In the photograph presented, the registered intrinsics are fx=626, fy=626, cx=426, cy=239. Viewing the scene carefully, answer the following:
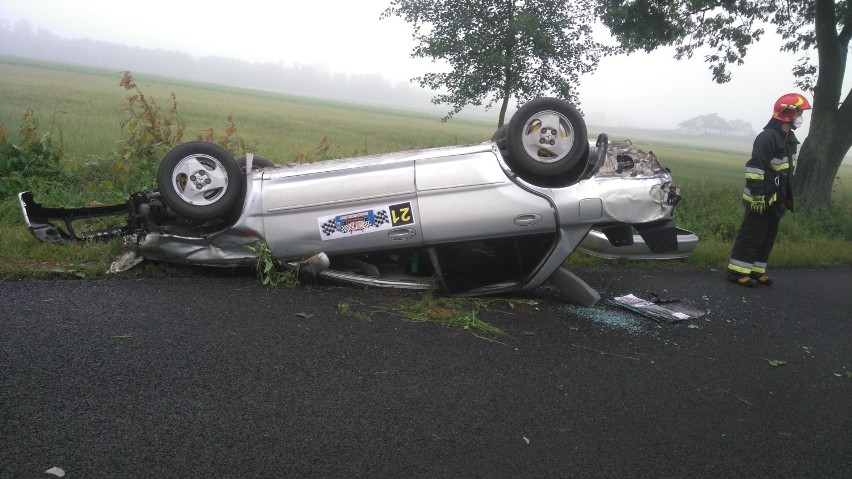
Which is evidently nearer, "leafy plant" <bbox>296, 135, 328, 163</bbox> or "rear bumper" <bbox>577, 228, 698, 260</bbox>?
"rear bumper" <bbox>577, 228, 698, 260</bbox>

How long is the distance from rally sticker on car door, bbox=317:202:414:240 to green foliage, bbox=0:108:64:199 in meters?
4.36

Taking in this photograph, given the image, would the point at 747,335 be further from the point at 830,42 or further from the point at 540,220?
the point at 830,42

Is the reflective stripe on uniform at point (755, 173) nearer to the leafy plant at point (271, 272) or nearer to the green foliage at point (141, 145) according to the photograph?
the leafy plant at point (271, 272)

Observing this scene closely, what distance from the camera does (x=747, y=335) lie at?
4.60m

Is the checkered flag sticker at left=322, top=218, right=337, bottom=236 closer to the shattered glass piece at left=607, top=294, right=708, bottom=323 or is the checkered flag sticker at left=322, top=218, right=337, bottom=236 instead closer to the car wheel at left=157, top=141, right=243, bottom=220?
the car wheel at left=157, top=141, right=243, bottom=220

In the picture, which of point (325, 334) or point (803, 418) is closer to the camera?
point (803, 418)

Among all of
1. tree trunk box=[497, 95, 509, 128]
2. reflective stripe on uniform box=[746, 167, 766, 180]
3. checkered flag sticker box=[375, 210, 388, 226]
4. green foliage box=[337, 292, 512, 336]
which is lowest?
green foliage box=[337, 292, 512, 336]

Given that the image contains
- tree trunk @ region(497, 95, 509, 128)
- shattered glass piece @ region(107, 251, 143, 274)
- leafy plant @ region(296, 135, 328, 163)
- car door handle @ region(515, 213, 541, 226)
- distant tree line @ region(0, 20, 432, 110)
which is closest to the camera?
car door handle @ region(515, 213, 541, 226)

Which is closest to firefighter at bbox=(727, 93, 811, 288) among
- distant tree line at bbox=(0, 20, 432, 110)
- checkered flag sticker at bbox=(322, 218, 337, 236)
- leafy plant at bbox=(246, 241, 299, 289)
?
checkered flag sticker at bbox=(322, 218, 337, 236)

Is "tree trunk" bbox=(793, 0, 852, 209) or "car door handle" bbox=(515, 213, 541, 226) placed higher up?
"tree trunk" bbox=(793, 0, 852, 209)

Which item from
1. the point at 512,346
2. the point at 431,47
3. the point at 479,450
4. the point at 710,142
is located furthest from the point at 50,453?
the point at 710,142

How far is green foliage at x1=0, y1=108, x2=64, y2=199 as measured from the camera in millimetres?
6988

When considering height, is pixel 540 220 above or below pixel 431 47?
below

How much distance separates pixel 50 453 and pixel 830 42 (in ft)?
41.0
